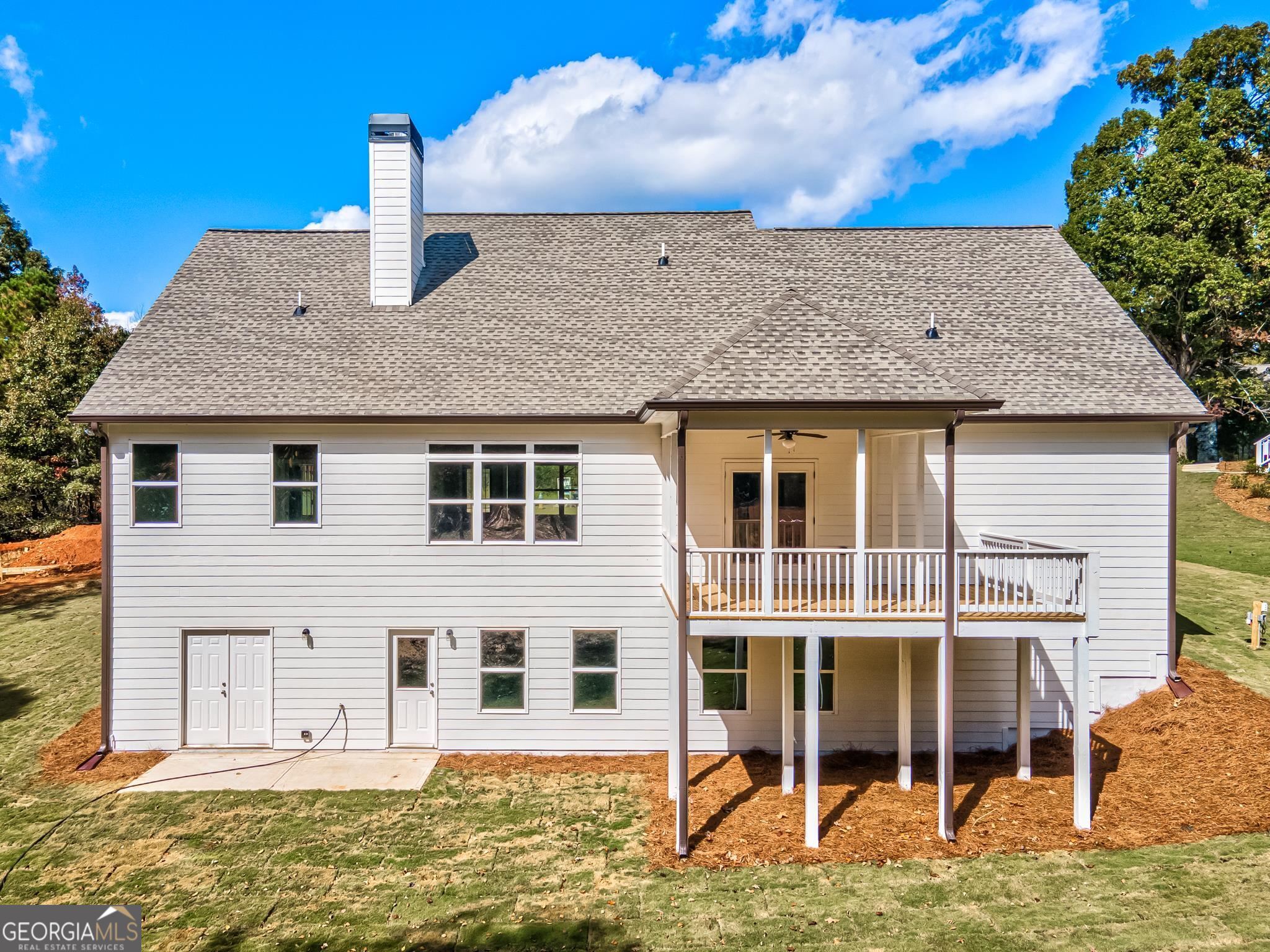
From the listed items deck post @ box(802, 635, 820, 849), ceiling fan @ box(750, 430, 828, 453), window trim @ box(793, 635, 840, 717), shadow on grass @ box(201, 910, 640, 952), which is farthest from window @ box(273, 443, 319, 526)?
window trim @ box(793, 635, 840, 717)

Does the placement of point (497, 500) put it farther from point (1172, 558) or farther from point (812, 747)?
point (1172, 558)

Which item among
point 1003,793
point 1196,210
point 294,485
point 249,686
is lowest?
point 1003,793

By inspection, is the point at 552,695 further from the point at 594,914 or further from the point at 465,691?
the point at 594,914

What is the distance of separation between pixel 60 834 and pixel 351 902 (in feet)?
14.6

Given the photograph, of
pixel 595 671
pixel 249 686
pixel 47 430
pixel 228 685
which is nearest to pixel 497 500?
pixel 595 671

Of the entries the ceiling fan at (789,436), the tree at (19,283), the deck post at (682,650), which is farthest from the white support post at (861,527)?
the tree at (19,283)

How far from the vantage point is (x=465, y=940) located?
20.6ft

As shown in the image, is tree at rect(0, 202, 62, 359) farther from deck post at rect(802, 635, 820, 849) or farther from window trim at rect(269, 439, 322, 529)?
deck post at rect(802, 635, 820, 849)

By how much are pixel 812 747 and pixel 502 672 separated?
5100 millimetres

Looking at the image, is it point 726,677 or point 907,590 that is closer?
point 907,590

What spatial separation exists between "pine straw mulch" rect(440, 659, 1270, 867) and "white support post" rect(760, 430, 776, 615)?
2.86 metres

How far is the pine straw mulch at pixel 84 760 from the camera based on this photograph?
987 centimetres

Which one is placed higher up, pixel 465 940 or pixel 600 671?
pixel 600 671

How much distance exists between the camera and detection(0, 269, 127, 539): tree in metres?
21.0
